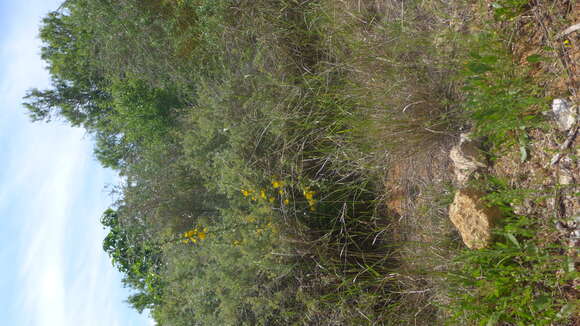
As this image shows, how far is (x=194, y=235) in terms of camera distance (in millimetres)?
4562

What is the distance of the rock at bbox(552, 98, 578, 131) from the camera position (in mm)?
2205

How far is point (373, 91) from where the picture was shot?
11.4ft

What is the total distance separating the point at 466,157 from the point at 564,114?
0.69m

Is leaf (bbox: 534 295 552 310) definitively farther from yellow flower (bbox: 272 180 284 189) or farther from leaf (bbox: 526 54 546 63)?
yellow flower (bbox: 272 180 284 189)

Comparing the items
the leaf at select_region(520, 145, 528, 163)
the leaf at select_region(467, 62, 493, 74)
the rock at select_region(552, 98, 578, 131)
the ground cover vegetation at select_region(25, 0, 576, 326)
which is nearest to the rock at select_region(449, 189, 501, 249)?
the ground cover vegetation at select_region(25, 0, 576, 326)

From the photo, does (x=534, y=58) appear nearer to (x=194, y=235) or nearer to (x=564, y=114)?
(x=564, y=114)

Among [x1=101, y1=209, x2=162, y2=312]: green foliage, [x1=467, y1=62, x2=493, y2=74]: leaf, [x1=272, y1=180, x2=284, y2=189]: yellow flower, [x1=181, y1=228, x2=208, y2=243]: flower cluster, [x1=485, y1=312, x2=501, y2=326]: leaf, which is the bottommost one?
[x1=101, y1=209, x2=162, y2=312]: green foliage

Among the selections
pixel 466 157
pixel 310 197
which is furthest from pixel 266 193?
pixel 466 157

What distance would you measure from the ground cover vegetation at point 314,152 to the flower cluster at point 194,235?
16 millimetres

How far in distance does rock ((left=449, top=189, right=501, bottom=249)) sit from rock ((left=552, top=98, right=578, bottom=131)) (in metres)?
0.67

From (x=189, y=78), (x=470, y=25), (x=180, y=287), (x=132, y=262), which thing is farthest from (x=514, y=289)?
(x=132, y=262)

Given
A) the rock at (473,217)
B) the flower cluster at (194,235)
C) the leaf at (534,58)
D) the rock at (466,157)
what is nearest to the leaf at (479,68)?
the leaf at (534,58)

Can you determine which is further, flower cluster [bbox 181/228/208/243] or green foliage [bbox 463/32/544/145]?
flower cluster [bbox 181/228/208/243]

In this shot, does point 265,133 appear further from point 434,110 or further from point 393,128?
point 434,110
